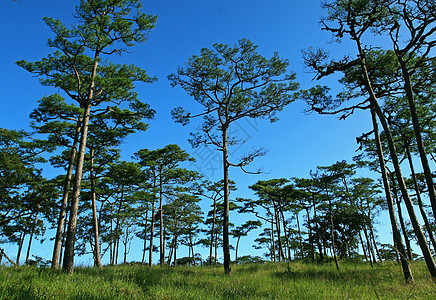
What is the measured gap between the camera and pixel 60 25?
32.8 ft

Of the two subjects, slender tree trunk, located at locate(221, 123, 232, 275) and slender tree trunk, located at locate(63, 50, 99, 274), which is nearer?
slender tree trunk, located at locate(63, 50, 99, 274)

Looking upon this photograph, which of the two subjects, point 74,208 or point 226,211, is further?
point 226,211

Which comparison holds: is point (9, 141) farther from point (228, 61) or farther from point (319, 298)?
point (319, 298)

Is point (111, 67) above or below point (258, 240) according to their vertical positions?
above

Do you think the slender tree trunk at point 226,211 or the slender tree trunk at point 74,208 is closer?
the slender tree trunk at point 74,208

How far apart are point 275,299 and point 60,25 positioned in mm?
12106

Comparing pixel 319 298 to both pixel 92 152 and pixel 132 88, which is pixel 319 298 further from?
pixel 92 152

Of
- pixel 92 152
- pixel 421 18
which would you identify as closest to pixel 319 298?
pixel 421 18

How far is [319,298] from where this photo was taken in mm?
4750

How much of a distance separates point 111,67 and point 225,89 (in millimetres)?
5847

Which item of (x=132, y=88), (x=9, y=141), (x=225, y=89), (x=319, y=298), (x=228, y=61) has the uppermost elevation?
(x=228, y=61)

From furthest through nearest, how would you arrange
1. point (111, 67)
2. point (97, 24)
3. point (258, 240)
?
point (258, 240) → point (111, 67) → point (97, 24)

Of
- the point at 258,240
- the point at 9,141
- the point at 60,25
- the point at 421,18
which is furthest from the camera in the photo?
the point at 258,240

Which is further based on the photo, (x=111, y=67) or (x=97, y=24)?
(x=111, y=67)
